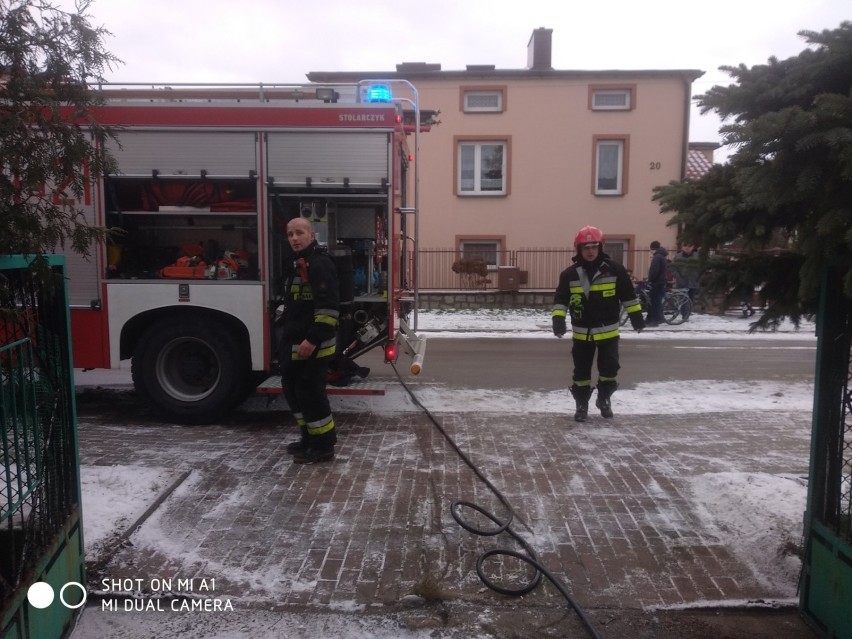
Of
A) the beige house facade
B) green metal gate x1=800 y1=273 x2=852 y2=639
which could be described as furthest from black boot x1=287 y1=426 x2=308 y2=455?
the beige house facade

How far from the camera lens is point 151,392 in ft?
21.8

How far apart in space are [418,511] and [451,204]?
17699mm

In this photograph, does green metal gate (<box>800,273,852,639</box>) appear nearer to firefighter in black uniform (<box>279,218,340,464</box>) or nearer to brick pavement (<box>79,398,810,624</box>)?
brick pavement (<box>79,398,810,624</box>)

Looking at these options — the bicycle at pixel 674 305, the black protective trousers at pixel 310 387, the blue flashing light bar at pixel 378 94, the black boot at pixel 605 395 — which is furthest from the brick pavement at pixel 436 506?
the bicycle at pixel 674 305

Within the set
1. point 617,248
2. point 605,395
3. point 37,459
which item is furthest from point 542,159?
point 37,459

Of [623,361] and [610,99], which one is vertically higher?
[610,99]

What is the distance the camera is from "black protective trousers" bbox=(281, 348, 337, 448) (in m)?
5.34

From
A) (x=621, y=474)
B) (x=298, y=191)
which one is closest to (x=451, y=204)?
(x=298, y=191)

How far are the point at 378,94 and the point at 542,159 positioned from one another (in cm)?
1560

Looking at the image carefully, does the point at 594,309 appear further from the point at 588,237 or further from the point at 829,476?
the point at 829,476

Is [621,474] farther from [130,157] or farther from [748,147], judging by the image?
[130,157]

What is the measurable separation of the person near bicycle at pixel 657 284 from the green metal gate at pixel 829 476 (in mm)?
12656

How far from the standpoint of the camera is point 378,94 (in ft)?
21.7

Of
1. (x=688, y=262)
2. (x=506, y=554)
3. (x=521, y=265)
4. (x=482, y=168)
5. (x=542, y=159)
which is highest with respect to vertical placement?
(x=542, y=159)
